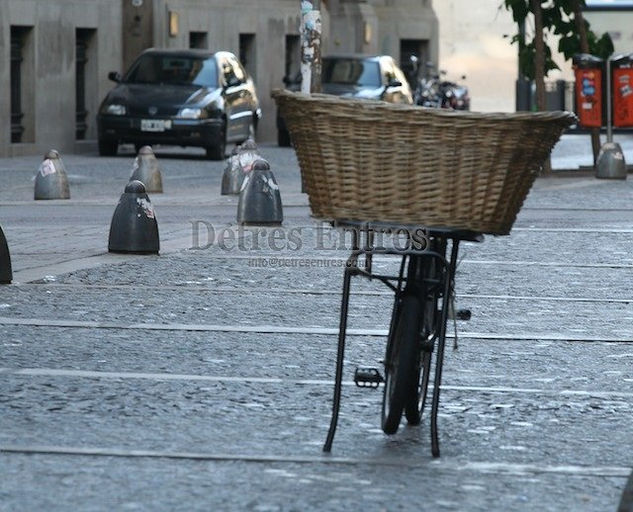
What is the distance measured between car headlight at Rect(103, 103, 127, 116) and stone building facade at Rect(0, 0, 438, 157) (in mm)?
1514

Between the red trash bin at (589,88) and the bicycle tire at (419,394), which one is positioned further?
the red trash bin at (589,88)

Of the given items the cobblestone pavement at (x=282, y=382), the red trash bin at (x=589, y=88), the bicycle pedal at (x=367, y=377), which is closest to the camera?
the cobblestone pavement at (x=282, y=382)

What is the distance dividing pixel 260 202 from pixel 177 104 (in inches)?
495

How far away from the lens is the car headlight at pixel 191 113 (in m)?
28.6

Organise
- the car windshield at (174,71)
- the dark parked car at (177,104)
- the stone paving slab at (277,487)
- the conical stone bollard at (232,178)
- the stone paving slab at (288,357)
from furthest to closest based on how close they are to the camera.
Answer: the car windshield at (174,71) → the dark parked car at (177,104) → the conical stone bollard at (232,178) → the stone paving slab at (288,357) → the stone paving slab at (277,487)

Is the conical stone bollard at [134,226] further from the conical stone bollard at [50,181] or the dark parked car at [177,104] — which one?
the dark parked car at [177,104]

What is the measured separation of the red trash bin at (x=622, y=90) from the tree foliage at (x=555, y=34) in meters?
0.56

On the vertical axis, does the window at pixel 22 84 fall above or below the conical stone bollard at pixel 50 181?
above

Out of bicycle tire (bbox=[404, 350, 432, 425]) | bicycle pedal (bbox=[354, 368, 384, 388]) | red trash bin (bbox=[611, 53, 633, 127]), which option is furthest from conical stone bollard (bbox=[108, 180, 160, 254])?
red trash bin (bbox=[611, 53, 633, 127])

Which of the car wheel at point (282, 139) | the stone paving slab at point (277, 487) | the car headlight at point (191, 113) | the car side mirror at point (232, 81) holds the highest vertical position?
the car side mirror at point (232, 81)

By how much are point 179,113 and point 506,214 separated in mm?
22414

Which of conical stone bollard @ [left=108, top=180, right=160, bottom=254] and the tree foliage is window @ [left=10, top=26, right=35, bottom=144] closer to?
the tree foliage

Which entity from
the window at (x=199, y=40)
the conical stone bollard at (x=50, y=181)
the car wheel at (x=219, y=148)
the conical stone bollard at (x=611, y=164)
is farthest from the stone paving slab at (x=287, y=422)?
the window at (x=199, y=40)

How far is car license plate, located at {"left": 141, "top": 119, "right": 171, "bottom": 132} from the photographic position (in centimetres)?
2836
